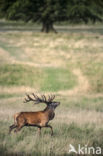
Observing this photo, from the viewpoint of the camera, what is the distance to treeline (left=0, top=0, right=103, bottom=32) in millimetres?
35219

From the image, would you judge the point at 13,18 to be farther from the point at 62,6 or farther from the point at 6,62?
the point at 6,62

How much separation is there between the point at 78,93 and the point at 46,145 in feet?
5.53

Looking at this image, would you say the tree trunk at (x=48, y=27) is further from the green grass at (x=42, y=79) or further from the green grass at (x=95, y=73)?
the green grass at (x=42, y=79)

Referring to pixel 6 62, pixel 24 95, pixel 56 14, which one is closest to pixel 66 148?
pixel 24 95

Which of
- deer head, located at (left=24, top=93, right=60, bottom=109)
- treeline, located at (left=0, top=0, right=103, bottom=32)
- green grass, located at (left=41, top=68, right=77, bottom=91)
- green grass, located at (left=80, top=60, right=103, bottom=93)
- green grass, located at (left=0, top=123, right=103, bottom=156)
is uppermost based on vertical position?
treeline, located at (left=0, top=0, right=103, bottom=32)

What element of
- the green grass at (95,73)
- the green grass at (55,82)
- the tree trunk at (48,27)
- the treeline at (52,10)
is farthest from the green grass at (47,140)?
the tree trunk at (48,27)

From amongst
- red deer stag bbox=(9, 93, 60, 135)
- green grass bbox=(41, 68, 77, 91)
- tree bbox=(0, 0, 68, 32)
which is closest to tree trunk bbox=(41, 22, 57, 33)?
tree bbox=(0, 0, 68, 32)

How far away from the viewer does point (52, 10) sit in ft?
117

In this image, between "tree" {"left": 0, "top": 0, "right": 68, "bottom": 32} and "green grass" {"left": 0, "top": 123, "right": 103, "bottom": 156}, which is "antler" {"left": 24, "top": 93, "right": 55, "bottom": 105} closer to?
"green grass" {"left": 0, "top": 123, "right": 103, "bottom": 156}

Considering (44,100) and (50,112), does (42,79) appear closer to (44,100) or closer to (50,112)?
(44,100)

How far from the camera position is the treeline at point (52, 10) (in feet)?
116

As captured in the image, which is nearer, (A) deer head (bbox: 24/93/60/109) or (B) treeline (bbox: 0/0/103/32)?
(A) deer head (bbox: 24/93/60/109)

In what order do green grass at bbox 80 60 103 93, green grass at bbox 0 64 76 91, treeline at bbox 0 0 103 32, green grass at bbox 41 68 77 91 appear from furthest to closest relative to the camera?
treeline at bbox 0 0 103 32 < green grass at bbox 80 60 103 93 < green grass at bbox 0 64 76 91 < green grass at bbox 41 68 77 91

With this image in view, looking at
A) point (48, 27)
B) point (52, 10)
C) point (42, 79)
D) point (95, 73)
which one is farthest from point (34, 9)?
point (42, 79)
